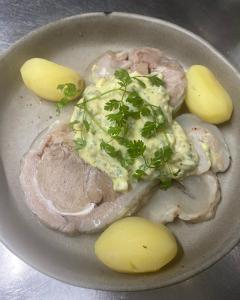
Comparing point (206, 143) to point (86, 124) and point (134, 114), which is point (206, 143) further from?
point (86, 124)


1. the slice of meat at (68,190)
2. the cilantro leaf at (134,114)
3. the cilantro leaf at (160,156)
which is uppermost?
the cilantro leaf at (134,114)

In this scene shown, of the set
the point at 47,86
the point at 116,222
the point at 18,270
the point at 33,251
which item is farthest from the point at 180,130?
the point at 18,270

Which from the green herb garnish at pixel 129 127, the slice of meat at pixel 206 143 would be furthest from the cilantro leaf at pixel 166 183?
the slice of meat at pixel 206 143

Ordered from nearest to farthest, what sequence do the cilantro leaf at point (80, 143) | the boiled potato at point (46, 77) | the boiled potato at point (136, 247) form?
the boiled potato at point (136, 247)
the cilantro leaf at point (80, 143)
the boiled potato at point (46, 77)

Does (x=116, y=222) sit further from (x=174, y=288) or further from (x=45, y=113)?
(x=45, y=113)

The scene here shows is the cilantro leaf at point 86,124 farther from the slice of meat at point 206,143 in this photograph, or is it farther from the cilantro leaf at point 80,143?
the slice of meat at point 206,143

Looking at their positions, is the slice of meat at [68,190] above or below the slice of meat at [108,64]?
below

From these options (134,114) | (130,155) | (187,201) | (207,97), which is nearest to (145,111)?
(134,114)

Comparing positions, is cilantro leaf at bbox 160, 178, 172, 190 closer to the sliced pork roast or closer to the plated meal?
the plated meal
